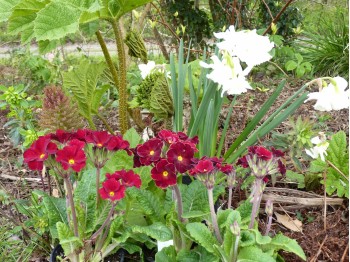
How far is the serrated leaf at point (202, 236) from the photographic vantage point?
1782 millimetres

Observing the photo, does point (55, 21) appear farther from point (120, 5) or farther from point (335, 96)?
point (335, 96)

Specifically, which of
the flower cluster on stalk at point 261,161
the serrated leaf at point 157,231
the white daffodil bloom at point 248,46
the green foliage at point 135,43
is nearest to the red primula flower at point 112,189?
the serrated leaf at point 157,231

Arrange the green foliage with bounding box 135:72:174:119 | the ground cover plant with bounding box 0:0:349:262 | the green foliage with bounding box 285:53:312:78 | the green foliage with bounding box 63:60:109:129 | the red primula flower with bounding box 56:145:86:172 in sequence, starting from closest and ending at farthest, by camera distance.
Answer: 1. the red primula flower with bounding box 56:145:86:172
2. the ground cover plant with bounding box 0:0:349:262
3. the green foliage with bounding box 135:72:174:119
4. the green foliage with bounding box 63:60:109:129
5. the green foliage with bounding box 285:53:312:78

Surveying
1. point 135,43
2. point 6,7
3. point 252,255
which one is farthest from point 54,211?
point 135,43

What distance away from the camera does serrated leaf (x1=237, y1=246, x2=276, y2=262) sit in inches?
66.9

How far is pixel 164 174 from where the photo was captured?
5.70 ft

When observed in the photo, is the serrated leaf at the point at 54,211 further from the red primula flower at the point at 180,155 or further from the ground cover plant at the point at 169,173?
the red primula flower at the point at 180,155

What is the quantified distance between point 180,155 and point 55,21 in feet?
2.41

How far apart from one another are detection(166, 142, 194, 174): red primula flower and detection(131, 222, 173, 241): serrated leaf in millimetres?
274

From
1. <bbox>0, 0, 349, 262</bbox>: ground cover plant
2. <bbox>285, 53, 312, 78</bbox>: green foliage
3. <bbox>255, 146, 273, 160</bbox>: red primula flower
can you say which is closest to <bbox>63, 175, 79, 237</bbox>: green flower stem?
<bbox>0, 0, 349, 262</bbox>: ground cover plant

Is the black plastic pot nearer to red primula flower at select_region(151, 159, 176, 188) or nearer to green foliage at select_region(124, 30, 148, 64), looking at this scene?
red primula flower at select_region(151, 159, 176, 188)

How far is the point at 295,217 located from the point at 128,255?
2.59ft

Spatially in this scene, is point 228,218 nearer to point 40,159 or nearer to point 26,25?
point 40,159

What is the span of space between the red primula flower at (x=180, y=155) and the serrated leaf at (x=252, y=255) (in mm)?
337
